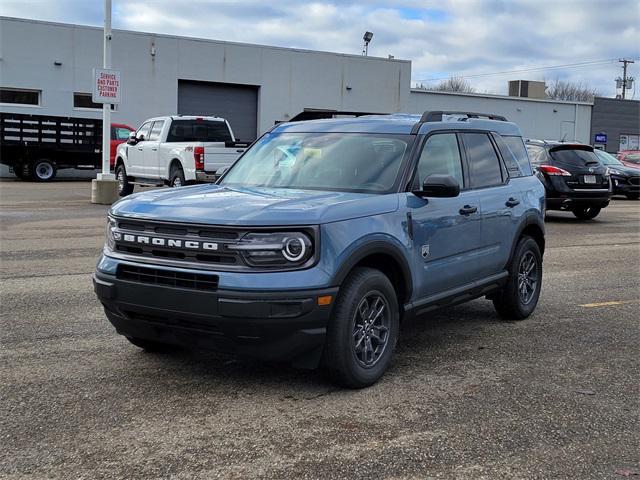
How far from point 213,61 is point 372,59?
28.9ft

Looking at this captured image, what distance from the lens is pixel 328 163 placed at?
5652 mm

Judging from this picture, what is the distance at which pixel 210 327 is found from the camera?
438 cm

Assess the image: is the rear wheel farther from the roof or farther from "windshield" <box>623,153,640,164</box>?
the roof

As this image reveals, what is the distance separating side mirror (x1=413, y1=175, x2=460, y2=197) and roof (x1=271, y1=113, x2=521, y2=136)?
63 centimetres

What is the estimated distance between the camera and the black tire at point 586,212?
17.3 m

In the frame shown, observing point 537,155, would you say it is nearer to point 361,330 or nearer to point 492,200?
point 492,200

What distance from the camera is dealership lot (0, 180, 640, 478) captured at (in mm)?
3754

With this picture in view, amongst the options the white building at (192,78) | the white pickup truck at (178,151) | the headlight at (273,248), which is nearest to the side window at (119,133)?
the white building at (192,78)

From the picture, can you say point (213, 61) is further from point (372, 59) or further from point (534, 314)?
point (534, 314)

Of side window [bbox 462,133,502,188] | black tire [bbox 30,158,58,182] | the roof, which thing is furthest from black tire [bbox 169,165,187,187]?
black tire [bbox 30,158,58,182]

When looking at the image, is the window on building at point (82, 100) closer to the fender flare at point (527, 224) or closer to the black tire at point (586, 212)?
the black tire at point (586, 212)

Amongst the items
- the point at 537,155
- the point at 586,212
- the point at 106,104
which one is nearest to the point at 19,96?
the point at 106,104

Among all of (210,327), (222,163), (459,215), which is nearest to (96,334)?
(210,327)

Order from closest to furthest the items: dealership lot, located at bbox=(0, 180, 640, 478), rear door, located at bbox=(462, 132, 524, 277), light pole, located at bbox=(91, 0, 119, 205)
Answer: dealership lot, located at bbox=(0, 180, 640, 478) < rear door, located at bbox=(462, 132, 524, 277) < light pole, located at bbox=(91, 0, 119, 205)
